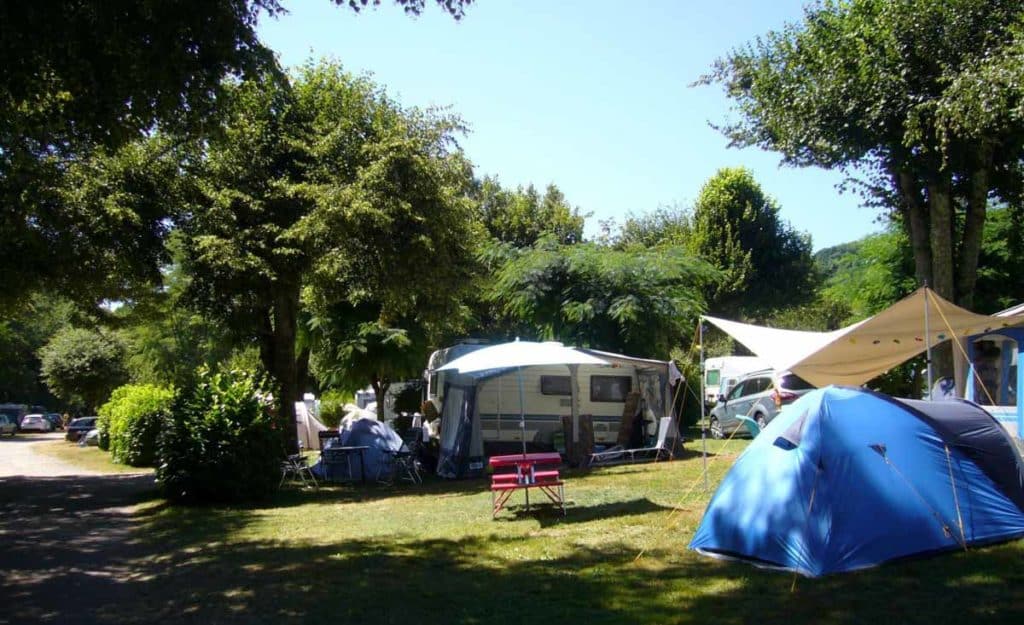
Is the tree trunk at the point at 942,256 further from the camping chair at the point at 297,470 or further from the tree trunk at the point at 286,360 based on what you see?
the tree trunk at the point at 286,360

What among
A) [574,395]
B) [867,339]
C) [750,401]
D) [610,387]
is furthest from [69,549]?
[750,401]

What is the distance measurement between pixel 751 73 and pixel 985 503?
13.4m

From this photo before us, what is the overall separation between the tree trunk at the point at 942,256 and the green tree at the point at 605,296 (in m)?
6.43

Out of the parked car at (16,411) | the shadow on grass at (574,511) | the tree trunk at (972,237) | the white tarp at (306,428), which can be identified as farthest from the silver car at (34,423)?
the tree trunk at (972,237)

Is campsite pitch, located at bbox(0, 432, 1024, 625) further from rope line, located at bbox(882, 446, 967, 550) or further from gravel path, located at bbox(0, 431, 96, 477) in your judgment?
gravel path, located at bbox(0, 431, 96, 477)

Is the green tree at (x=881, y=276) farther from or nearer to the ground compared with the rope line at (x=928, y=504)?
farther from the ground

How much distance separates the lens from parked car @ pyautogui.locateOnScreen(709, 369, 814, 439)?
69.9 ft

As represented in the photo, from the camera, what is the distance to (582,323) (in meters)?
22.4

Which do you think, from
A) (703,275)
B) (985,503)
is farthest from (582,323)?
(985,503)

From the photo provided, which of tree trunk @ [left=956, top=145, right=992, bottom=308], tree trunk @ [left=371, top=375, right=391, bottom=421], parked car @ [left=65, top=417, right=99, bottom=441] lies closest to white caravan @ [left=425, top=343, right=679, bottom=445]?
tree trunk @ [left=956, top=145, right=992, bottom=308]

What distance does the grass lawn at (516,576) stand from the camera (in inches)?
251

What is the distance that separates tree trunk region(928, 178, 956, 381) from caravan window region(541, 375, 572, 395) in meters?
7.59

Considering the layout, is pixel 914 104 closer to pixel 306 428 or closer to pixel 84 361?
pixel 306 428

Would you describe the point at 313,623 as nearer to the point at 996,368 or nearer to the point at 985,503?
the point at 985,503
